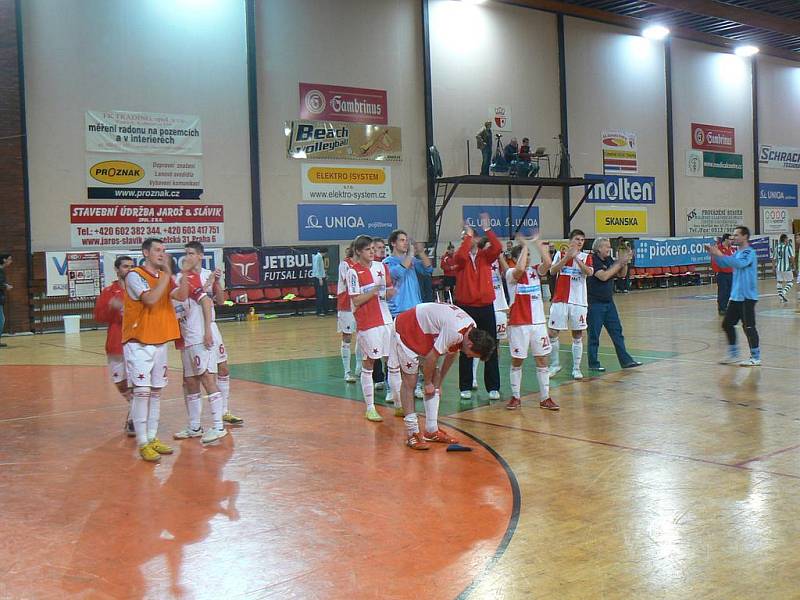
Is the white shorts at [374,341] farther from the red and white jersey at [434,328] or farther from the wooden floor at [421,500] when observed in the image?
the red and white jersey at [434,328]

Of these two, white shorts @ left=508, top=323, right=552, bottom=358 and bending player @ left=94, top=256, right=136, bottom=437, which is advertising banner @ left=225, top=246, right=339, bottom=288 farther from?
white shorts @ left=508, top=323, right=552, bottom=358

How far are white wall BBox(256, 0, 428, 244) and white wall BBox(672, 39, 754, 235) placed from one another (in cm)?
1306

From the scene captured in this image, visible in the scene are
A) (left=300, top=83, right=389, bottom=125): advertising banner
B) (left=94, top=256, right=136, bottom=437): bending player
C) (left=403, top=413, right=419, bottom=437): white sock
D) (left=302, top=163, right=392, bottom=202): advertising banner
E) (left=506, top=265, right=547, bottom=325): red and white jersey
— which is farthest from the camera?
(left=302, top=163, right=392, bottom=202): advertising banner

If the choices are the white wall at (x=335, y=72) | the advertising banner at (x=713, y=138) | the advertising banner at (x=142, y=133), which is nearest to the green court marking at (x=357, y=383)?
the advertising banner at (x=142, y=133)

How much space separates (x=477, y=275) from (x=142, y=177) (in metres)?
15.0

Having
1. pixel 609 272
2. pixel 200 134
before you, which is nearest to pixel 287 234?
pixel 200 134

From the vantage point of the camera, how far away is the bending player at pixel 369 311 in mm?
8445

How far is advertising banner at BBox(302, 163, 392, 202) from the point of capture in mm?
24422

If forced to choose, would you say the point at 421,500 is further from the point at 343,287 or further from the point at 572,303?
the point at 572,303

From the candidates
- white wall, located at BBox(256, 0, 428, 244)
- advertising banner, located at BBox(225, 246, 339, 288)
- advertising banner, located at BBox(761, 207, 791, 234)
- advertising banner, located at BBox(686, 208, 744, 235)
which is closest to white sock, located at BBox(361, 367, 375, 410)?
advertising banner, located at BBox(225, 246, 339, 288)

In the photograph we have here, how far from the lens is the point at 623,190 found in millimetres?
31703

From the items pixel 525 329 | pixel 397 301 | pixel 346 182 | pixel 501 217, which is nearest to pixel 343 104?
pixel 346 182

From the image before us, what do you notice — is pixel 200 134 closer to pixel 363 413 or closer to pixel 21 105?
pixel 21 105

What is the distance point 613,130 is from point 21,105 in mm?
21189
